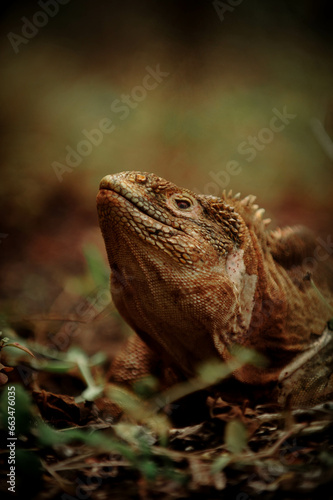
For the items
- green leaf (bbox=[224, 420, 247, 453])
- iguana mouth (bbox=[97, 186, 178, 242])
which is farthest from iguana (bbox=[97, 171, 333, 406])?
green leaf (bbox=[224, 420, 247, 453])

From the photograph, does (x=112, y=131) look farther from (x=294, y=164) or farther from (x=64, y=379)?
(x=64, y=379)

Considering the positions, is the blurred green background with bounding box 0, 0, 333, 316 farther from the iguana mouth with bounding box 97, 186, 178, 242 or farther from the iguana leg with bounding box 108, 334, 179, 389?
the iguana mouth with bounding box 97, 186, 178, 242

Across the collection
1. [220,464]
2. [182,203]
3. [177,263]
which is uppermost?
[182,203]

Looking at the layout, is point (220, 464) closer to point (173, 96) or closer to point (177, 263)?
point (177, 263)

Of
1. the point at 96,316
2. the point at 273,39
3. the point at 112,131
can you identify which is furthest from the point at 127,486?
the point at 273,39

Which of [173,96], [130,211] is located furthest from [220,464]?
[173,96]

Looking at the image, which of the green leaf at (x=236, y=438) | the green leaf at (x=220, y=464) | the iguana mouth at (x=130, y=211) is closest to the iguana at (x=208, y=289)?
the iguana mouth at (x=130, y=211)

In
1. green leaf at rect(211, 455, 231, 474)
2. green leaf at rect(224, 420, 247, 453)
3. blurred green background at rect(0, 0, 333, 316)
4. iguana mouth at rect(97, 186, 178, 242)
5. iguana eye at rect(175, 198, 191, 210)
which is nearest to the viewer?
green leaf at rect(211, 455, 231, 474)

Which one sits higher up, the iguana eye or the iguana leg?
the iguana eye
